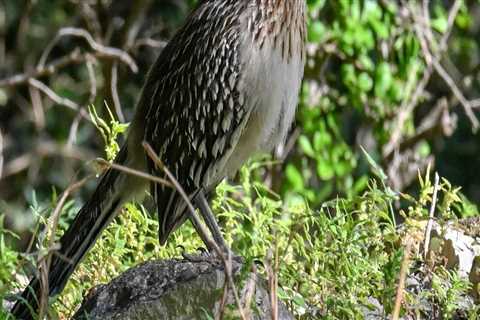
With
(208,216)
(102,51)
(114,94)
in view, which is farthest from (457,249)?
A: (102,51)

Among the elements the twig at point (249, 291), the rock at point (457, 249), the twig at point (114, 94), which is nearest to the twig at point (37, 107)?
the twig at point (114, 94)

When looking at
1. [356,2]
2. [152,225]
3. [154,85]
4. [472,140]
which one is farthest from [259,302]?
[472,140]

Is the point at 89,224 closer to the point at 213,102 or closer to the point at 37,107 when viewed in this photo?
the point at 213,102

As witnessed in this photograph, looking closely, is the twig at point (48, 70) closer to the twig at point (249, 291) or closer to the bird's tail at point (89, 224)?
the bird's tail at point (89, 224)

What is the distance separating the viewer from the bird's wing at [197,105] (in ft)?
→ 19.5

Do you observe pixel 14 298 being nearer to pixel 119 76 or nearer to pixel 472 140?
pixel 119 76

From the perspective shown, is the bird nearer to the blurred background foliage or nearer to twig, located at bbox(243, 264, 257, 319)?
twig, located at bbox(243, 264, 257, 319)

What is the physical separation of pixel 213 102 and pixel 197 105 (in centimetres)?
9

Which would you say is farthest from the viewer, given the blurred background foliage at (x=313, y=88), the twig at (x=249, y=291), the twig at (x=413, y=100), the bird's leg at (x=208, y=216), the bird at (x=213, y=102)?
the twig at (x=413, y=100)

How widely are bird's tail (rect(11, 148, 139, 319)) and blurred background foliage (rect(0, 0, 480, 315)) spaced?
2.29 metres

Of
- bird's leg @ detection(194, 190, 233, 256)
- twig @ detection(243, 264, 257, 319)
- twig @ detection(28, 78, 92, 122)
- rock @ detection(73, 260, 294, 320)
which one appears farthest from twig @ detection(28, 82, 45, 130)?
twig @ detection(243, 264, 257, 319)

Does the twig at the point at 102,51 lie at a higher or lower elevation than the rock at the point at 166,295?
lower

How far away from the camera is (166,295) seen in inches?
173

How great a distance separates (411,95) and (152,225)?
396 cm
